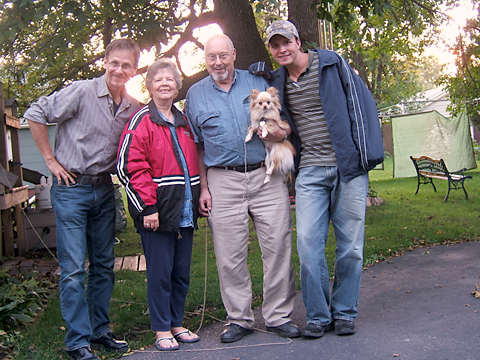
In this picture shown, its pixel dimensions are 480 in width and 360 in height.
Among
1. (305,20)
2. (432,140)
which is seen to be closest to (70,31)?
(305,20)

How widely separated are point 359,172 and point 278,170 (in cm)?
59

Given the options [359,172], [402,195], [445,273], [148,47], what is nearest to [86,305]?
[359,172]

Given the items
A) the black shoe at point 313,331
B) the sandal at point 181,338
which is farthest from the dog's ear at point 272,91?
the sandal at point 181,338

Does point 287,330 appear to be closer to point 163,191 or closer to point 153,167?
point 163,191

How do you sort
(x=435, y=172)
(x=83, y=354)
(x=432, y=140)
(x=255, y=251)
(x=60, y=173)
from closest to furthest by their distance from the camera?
1. (x=83, y=354)
2. (x=60, y=173)
3. (x=255, y=251)
4. (x=435, y=172)
5. (x=432, y=140)

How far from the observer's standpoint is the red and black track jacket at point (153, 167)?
10.8ft

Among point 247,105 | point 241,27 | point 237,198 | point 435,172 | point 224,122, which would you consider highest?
point 241,27

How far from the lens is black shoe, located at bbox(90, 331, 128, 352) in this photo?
350 cm

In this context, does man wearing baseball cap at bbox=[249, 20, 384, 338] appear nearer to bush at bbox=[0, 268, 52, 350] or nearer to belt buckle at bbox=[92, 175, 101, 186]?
Result: belt buckle at bbox=[92, 175, 101, 186]

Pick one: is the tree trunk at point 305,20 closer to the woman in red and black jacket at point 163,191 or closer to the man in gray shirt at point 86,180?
the woman in red and black jacket at point 163,191

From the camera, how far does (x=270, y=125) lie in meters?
3.45

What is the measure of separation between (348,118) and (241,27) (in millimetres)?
5198

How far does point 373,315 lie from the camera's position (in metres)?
3.91

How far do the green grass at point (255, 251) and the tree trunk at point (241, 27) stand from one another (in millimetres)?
3089
